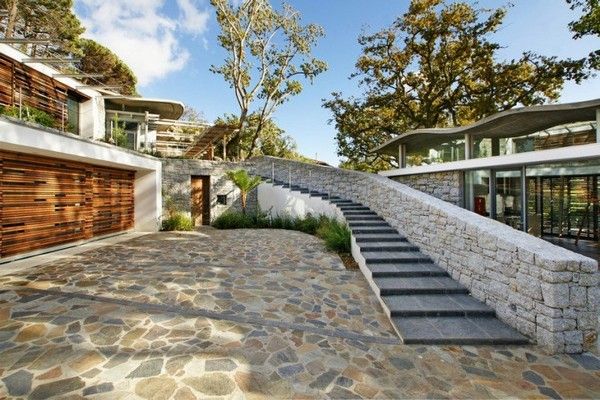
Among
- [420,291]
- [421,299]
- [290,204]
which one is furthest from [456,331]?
[290,204]

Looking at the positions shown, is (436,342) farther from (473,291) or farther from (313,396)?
(313,396)

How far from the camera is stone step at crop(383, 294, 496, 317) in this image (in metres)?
4.01

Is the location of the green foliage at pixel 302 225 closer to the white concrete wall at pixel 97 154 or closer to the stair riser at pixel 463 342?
the white concrete wall at pixel 97 154

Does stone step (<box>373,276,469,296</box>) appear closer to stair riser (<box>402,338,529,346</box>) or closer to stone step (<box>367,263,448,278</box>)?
stone step (<box>367,263,448,278</box>)

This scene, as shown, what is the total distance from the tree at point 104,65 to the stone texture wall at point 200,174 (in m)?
11.5

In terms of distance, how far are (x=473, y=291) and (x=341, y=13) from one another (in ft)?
42.4

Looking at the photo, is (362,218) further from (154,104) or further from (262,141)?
(262,141)

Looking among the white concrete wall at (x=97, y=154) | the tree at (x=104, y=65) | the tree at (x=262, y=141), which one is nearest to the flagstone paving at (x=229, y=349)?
the white concrete wall at (x=97, y=154)

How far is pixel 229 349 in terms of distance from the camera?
10.3 ft

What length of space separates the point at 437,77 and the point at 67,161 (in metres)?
17.1

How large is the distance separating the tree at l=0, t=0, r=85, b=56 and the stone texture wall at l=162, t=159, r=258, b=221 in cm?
947

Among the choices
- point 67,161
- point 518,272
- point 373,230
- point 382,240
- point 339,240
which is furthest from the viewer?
point 67,161

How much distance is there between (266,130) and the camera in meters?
21.1

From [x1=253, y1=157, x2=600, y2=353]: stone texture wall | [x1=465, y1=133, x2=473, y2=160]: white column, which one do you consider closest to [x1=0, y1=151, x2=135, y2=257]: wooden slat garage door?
[x1=253, y1=157, x2=600, y2=353]: stone texture wall
